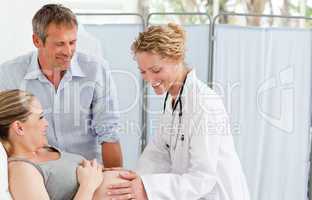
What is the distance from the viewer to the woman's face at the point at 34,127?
1.84m

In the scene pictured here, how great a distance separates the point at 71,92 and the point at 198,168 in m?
0.75

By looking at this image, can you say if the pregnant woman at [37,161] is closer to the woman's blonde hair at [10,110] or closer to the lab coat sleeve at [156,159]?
the woman's blonde hair at [10,110]

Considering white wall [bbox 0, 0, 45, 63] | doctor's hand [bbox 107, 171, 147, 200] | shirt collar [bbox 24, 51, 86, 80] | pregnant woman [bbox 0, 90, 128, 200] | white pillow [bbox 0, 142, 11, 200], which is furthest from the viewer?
white wall [bbox 0, 0, 45, 63]

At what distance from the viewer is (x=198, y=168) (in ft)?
6.22

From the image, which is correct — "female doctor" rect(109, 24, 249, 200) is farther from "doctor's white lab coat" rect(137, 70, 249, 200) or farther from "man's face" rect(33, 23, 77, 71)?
"man's face" rect(33, 23, 77, 71)

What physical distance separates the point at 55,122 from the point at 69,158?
419 mm

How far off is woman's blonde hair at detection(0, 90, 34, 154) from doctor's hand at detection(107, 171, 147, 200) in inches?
15.7

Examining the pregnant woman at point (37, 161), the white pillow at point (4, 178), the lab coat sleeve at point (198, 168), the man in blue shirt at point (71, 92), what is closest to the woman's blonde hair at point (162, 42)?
the lab coat sleeve at point (198, 168)

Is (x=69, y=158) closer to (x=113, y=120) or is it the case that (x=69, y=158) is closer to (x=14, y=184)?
(x=14, y=184)

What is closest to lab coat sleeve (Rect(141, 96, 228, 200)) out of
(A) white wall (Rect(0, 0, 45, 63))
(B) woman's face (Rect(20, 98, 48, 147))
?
(B) woman's face (Rect(20, 98, 48, 147))

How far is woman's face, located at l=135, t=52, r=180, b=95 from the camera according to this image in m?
1.99

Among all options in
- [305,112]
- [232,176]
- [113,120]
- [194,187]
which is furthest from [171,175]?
[305,112]

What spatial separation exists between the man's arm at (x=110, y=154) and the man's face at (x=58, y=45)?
0.41 m

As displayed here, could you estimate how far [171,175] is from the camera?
6.38 feet
